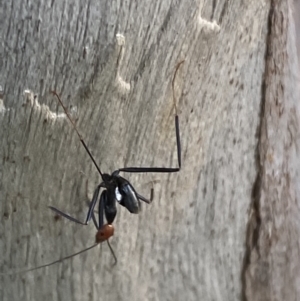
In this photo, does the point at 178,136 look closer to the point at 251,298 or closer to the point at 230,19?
the point at 230,19

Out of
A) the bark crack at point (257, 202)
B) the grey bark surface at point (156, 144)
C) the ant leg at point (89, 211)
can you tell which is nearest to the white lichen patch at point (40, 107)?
the grey bark surface at point (156, 144)

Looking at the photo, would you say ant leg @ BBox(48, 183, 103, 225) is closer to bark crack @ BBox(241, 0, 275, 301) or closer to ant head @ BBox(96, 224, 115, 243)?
ant head @ BBox(96, 224, 115, 243)

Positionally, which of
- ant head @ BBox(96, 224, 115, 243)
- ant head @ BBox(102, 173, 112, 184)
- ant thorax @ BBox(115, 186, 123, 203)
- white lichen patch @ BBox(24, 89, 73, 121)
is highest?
white lichen patch @ BBox(24, 89, 73, 121)

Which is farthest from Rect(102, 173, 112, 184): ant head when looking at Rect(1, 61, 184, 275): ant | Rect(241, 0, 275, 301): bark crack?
Rect(241, 0, 275, 301): bark crack

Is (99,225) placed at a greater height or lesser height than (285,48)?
lesser

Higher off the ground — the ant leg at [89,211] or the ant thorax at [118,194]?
the ant thorax at [118,194]

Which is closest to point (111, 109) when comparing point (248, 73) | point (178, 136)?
point (178, 136)

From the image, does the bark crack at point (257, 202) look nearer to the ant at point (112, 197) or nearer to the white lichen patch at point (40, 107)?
Answer: the ant at point (112, 197)
